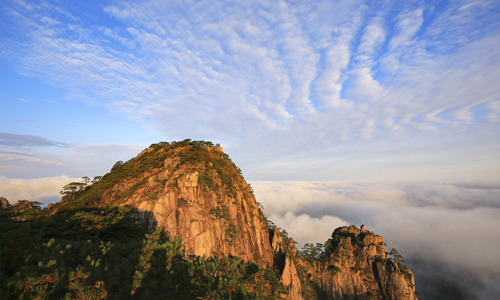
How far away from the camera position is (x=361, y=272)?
75.1m

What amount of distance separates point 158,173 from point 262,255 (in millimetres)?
35858

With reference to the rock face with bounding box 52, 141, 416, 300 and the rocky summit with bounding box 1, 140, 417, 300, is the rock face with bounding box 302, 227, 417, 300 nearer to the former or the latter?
the rock face with bounding box 52, 141, 416, 300

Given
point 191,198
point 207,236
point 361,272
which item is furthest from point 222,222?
point 361,272

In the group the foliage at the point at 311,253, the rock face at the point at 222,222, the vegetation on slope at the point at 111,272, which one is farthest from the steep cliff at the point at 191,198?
the foliage at the point at 311,253

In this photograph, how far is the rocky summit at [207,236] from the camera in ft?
46.8

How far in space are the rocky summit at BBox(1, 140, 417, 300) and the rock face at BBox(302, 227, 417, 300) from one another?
327 mm

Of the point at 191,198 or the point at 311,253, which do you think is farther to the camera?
the point at 311,253

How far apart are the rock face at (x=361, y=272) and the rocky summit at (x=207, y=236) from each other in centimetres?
33

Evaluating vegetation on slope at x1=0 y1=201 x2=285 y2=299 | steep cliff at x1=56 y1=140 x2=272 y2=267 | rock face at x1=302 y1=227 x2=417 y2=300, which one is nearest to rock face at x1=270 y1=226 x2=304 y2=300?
steep cliff at x1=56 y1=140 x2=272 y2=267

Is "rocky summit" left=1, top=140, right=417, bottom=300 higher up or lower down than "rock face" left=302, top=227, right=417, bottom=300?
higher up

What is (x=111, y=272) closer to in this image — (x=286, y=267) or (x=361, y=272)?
(x=286, y=267)

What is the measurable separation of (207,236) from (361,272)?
68.4 meters

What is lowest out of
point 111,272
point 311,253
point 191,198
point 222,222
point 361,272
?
point 361,272

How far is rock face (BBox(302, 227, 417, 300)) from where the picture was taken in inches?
2795
